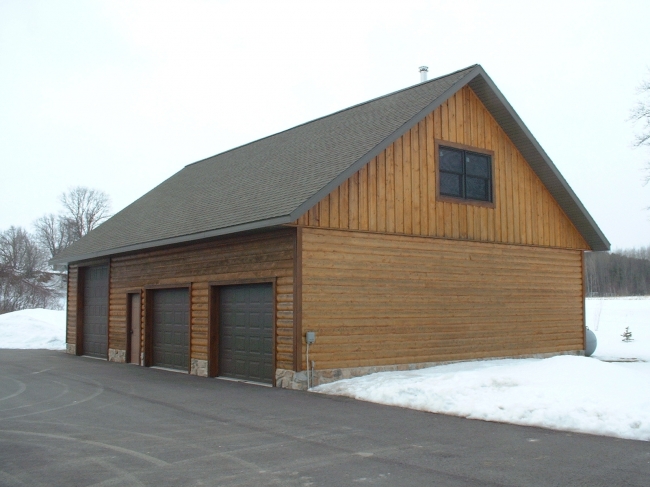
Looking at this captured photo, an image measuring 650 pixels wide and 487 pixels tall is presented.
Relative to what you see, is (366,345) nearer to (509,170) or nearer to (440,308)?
(440,308)

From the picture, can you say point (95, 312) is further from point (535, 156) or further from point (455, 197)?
point (535, 156)

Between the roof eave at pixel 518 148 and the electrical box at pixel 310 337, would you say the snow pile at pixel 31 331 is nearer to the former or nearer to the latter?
the electrical box at pixel 310 337

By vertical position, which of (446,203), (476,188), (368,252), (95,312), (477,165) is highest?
(477,165)

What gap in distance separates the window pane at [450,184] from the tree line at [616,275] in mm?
74136

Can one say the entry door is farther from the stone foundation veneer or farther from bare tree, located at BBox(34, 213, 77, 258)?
bare tree, located at BBox(34, 213, 77, 258)

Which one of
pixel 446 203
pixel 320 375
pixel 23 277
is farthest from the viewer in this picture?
pixel 23 277

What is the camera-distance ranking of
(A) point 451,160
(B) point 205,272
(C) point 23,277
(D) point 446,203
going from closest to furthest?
1. (D) point 446,203
2. (B) point 205,272
3. (A) point 451,160
4. (C) point 23,277

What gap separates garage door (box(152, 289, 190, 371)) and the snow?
5.34 m

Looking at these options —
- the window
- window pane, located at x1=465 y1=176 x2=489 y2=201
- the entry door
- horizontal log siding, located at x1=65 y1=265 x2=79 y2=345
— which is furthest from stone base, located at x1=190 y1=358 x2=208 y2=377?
horizontal log siding, located at x1=65 y1=265 x2=79 y2=345

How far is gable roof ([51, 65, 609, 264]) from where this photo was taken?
550 inches

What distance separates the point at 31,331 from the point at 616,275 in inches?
3048

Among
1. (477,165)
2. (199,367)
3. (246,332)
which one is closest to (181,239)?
(246,332)

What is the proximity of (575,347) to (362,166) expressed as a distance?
9.32m

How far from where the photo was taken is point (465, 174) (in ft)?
54.5
